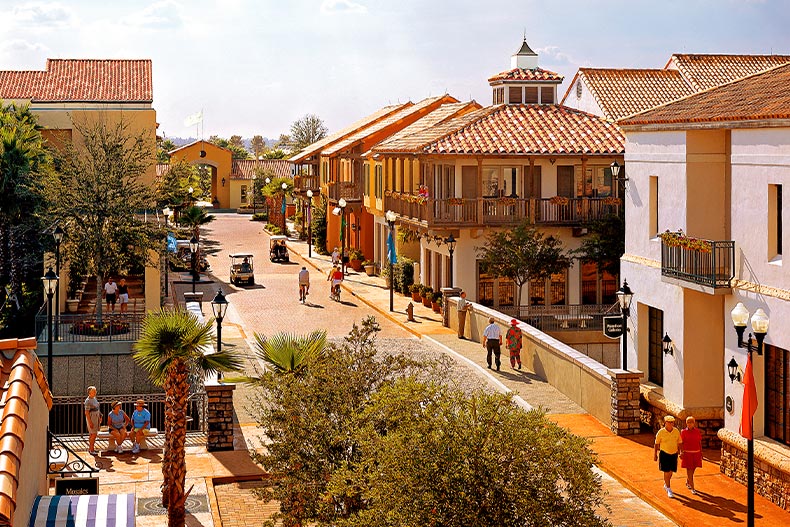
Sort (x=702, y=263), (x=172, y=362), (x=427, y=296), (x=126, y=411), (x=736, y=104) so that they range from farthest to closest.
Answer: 1. (x=427, y=296)
2. (x=126, y=411)
3. (x=736, y=104)
4. (x=702, y=263)
5. (x=172, y=362)

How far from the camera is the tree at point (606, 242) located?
3847 centimetres

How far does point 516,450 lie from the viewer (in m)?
12.0

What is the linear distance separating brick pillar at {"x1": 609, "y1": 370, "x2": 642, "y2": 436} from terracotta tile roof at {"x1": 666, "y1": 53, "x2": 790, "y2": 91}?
114 ft

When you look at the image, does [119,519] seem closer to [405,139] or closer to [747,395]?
[747,395]

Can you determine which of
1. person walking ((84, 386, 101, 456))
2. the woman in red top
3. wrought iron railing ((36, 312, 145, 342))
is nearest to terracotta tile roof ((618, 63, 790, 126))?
the woman in red top

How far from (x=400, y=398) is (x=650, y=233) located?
1295 centimetres

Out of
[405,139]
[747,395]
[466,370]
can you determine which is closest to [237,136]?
[405,139]

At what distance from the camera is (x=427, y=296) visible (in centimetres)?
4278

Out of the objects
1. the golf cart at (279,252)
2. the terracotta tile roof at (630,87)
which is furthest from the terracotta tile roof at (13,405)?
the golf cart at (279,252)

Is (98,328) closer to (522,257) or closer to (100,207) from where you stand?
(100,207)

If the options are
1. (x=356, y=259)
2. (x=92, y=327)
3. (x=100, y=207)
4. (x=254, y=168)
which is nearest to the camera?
(x=92, y=327)

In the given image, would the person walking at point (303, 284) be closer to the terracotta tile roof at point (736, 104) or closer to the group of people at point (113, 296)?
the group of people at point (113, 296)

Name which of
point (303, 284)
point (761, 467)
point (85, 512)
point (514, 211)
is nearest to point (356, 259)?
point (303, 284)

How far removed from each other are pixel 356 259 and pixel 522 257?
20.3 metres
